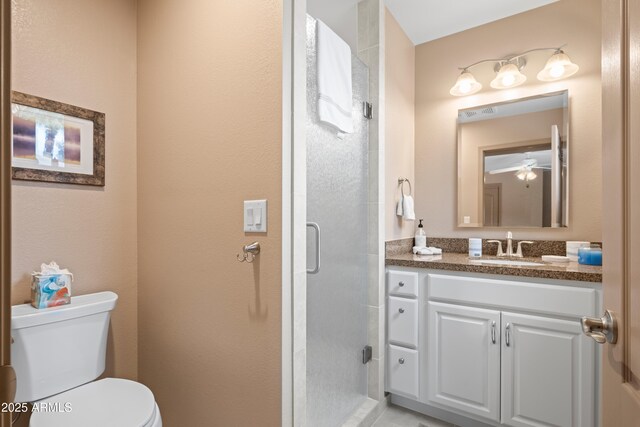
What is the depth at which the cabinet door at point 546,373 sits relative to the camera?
1.46 metres

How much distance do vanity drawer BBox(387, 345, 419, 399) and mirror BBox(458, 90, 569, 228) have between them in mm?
1083

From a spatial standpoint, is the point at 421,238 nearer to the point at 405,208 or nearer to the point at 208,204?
the point at 405,208

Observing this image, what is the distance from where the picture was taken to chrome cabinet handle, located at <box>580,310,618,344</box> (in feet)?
1.98

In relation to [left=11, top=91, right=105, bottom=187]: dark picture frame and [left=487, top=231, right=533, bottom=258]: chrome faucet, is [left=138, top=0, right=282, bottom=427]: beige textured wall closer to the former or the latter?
[left=11, top=91, right=105, bottom=187]: dark picture frame

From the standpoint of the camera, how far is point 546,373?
5.08 ft

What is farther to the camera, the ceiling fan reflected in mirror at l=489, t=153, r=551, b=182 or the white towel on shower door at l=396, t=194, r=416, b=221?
the white towel on shower door at l=396, t=194, r=416, b=221

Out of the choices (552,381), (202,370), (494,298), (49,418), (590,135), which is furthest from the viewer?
(590,135)

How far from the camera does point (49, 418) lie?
1.08m

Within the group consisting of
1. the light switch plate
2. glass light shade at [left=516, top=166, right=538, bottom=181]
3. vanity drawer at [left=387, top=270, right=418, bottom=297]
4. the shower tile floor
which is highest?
glass light shade at [left=516, top=166, right=538, bottom=181]

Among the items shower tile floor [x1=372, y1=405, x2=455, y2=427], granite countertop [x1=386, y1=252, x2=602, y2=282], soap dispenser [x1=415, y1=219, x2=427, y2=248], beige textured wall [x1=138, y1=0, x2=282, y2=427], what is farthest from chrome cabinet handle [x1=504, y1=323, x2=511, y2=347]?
beige textured wall [x1=138, y1=0, x2=282, y2=427]

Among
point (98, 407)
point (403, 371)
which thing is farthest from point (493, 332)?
point (98, 407)
